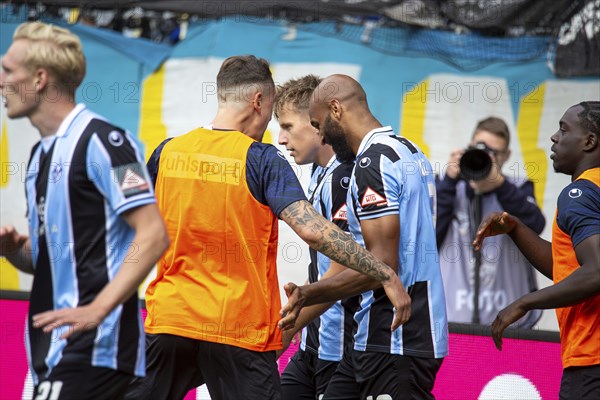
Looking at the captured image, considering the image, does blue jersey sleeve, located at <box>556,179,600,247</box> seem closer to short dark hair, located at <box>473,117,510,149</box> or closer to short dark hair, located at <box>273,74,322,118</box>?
short dark hair, located at <box>273,74,322,118</box>

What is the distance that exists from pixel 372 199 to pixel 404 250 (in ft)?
0.99

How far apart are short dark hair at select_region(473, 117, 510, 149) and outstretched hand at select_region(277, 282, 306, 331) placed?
346cm

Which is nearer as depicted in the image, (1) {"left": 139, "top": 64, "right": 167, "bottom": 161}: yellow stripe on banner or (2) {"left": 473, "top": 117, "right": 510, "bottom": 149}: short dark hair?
(2) {"left": 473, "top": 117, "right": 510, "bottom": 149}: short dark hair

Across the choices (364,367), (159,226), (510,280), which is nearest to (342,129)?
(364,367)

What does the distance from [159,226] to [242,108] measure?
1408mm

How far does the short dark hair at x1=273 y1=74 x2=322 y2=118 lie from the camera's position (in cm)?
579

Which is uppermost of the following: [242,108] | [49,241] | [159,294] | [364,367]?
[242,108]

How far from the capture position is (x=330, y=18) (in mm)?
7805

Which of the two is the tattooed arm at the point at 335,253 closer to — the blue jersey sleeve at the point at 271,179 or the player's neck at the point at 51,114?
the blue jersey sleeve at the point at 271,179

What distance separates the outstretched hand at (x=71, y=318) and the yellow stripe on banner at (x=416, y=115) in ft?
16.0

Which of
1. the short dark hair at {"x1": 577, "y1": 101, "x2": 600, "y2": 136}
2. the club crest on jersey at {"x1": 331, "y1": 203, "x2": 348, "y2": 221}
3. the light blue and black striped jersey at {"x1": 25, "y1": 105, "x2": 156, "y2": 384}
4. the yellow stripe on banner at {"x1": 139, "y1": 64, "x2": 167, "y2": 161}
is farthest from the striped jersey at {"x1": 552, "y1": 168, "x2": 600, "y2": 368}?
the yellow stripe on banner at {"x1": 139, "y1": 64, "x2": 167, "y2": 161}

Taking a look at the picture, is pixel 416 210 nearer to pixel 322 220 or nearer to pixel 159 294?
pixel 322 220

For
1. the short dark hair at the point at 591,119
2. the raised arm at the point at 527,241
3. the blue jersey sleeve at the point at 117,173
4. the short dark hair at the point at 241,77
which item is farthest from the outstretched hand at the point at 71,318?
the short dark hair at the point at 591,119

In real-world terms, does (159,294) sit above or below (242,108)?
below
